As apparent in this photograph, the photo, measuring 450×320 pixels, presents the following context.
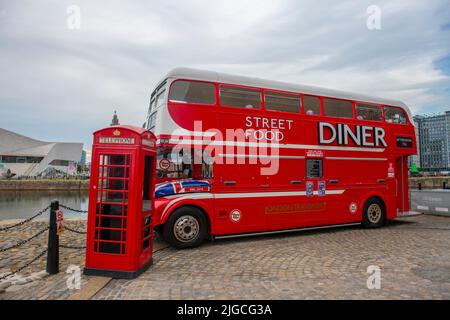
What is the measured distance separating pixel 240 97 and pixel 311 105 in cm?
241

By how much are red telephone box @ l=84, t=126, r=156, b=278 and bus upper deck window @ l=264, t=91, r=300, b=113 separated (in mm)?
4203

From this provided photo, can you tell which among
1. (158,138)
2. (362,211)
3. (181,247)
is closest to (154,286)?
(181,247)

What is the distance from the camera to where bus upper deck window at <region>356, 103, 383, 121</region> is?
396 inches

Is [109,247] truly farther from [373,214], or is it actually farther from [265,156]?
[373,214]

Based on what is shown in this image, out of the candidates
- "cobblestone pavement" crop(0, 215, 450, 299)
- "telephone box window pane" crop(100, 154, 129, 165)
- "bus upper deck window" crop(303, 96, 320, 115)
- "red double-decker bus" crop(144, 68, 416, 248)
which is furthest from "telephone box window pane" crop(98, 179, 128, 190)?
"bus upper deck window" crop(303, 96, 320, 115)

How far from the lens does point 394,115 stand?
424 inches

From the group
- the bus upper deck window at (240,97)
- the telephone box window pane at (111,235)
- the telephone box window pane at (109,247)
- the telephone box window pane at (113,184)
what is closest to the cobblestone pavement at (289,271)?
the telephone box window pane at (109,247)

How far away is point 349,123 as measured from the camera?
9.77 m

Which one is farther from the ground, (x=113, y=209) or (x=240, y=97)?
(x=240, y=97)

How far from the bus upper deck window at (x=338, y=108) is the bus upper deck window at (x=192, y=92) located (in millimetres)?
3746

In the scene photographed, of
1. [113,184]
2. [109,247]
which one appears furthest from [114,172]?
[109,247]

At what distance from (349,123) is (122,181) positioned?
7286mm

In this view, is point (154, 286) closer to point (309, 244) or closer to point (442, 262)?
point (309, 244)

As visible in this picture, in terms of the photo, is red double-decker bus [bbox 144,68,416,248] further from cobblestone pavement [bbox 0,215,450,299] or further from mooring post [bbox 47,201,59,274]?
mooring post [bbox 47,201,59,274]
